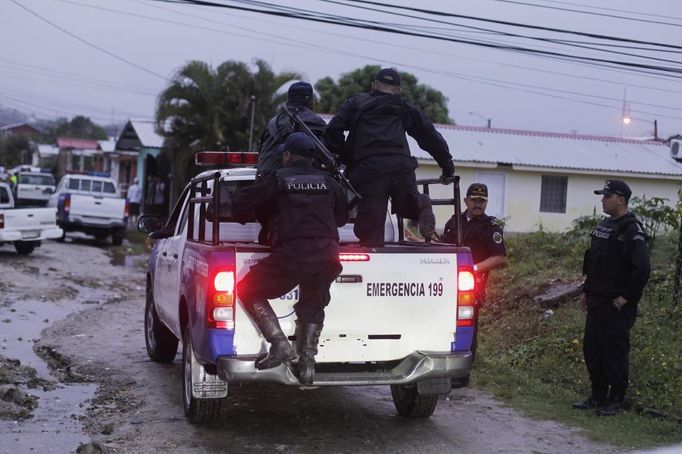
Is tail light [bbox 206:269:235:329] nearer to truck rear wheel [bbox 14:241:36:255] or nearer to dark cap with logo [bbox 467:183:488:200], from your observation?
dark cap with logo [bbox 467:183:488:200]

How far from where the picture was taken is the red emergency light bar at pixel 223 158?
7812 millimetres

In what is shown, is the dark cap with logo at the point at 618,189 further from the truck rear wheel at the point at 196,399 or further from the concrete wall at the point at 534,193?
the concrete wall at the point at 534,193

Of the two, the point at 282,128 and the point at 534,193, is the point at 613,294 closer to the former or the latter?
the point at 282,128

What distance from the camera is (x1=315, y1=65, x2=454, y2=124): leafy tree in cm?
4084

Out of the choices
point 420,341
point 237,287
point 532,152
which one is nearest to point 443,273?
point 420,341

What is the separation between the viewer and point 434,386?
6.48m

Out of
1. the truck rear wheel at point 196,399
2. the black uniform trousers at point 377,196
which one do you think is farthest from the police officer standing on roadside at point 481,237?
the truck rear wheel at point 196,399

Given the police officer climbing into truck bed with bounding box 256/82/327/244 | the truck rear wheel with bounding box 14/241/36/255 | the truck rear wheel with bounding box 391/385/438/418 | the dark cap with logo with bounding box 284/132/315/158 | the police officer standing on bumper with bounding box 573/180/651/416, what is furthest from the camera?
the truck rear wheel with bounding box 14/241/36/255

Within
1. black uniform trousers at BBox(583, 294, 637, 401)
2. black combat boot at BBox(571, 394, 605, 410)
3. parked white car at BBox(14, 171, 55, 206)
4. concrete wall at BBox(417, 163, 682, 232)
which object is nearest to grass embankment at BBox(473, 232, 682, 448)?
black combat boot at BBox(571, 394, 605, 410)

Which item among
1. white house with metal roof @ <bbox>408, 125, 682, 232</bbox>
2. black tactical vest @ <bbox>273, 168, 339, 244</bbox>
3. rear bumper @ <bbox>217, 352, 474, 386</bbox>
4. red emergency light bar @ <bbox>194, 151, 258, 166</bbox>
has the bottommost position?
rear bumper @ <bbox>217, 352, 474, 386</bbox>

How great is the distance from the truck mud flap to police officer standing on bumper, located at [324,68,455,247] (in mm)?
1057

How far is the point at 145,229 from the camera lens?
8953mm

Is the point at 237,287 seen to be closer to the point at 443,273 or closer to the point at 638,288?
the point at 443,273

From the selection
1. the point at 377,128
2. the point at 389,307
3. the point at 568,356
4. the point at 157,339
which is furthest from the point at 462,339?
the point at 157,339
